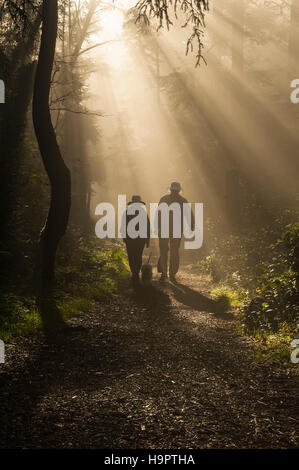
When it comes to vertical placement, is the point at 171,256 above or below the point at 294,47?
below

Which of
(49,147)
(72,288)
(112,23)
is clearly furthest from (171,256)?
(112,23)

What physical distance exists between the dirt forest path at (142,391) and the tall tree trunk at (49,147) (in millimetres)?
2254

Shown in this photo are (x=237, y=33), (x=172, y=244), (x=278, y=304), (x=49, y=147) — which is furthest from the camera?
(x=237, y=33)

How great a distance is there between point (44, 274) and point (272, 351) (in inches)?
198

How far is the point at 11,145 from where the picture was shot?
10609 mm

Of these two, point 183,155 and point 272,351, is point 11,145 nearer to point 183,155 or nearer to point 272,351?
point 272,351

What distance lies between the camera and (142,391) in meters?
4.24

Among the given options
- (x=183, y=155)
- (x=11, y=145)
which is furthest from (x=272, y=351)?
(x=183, y=155)

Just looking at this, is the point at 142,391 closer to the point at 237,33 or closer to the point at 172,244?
the point at 172,244

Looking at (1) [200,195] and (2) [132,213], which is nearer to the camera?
(2) [132,213]

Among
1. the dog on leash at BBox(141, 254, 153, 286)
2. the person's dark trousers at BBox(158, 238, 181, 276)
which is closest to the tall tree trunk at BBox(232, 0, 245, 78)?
the person's dark trousers at BBox(158, 238, 181, 276)

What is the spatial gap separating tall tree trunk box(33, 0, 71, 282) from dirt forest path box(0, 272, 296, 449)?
2254 millimetres

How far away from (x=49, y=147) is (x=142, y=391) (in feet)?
18.9

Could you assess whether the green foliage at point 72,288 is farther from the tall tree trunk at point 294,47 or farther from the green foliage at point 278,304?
the tall tree trunk at point 294,47
